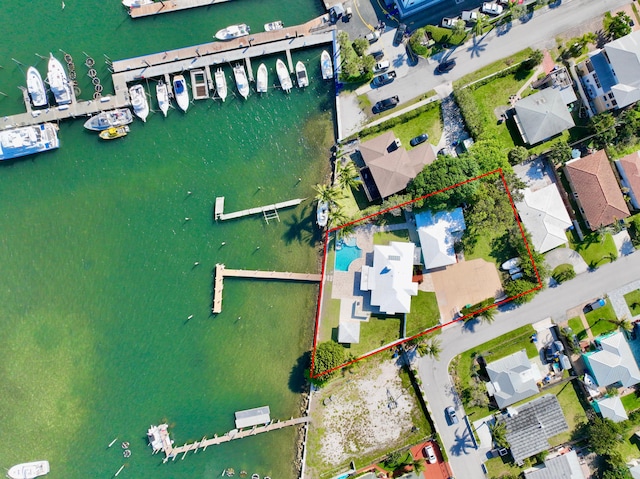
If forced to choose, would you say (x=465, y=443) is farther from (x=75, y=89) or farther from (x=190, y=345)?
(x=75, y=89)

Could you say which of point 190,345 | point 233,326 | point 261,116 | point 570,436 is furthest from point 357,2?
point 570,436

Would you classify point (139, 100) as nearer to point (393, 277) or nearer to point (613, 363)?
point (393, 277)

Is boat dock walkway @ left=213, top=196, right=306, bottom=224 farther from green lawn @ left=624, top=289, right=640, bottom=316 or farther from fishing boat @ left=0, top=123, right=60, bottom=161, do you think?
green lawn @ left=624, top=289, right=640, bottom=316

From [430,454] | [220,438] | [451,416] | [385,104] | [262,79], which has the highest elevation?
[262,79]

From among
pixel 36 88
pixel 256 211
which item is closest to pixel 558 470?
pixel 256 211

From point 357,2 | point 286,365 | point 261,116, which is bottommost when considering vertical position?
point 286,365

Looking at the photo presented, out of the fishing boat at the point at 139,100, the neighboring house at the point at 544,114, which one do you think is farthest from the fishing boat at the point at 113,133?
the neighboring house at the point at 544,114

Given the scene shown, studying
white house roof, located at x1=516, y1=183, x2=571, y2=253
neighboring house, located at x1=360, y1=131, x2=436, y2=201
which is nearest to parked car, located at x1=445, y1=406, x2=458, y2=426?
white house roof, located at x1=516, y1=183, x2=571, y2=253
